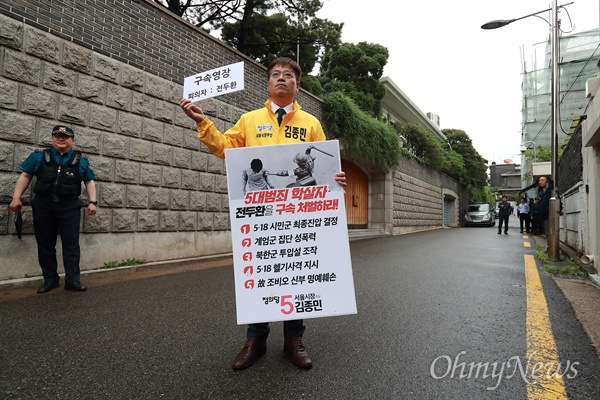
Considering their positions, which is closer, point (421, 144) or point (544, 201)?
point (544, 201)

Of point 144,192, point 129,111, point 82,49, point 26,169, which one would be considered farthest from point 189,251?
point 82,49

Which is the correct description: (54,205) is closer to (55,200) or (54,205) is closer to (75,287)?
(55,200)

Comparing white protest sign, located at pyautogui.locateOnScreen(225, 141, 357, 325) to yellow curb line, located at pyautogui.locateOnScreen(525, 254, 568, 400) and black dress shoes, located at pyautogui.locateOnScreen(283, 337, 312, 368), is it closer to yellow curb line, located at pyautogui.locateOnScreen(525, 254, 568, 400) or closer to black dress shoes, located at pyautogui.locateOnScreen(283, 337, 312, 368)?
black dress shoes, located at pyautogui.locateOnScreen(283, 337, 312, 368)

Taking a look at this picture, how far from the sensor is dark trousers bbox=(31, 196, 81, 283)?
4.10 metres

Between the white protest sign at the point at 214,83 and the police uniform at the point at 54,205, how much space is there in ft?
8.37

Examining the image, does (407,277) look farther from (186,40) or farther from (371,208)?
(371,208)

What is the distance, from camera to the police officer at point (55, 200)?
405 centimetres

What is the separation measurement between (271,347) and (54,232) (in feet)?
10.6

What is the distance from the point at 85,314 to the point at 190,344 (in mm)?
1342

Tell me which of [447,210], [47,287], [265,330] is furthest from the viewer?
[447,210]

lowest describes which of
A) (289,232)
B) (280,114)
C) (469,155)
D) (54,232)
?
(54,232)

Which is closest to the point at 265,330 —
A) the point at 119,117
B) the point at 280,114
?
the point at 280,114

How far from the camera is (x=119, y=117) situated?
5.71 meters

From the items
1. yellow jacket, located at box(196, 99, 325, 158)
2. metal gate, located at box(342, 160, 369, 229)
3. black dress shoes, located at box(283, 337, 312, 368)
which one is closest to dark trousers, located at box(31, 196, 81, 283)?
yellow jacket, located at box(196, 99, 325, 158)
